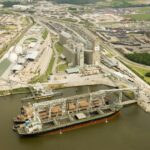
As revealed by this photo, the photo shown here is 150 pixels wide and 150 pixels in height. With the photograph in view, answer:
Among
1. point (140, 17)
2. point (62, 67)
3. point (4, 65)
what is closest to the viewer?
point (4, 65)

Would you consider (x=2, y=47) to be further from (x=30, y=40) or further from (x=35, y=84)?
(x=35, y=84)

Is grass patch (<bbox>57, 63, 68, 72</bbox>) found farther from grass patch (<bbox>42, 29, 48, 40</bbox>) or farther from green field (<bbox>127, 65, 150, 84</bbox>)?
grass patch (<bbox>42, 29, 48, 40</bbox>)

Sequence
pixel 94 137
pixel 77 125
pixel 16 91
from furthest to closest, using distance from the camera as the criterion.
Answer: pixel 16 91 < pixel 77 125 < pixel 94 137

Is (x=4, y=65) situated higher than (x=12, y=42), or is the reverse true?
(x=12, y=42)

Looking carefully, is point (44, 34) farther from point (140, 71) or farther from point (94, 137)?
point (94, 137)

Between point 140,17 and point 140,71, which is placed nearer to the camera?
point 140,71

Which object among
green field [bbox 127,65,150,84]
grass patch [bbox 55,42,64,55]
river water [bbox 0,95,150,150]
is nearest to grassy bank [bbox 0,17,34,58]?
grass patch [bbox 55,42,64,55]

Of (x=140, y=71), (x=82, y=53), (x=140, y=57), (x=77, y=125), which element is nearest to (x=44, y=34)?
(x=82, y=53)

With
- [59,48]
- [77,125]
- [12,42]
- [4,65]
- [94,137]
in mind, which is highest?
[12,42]
